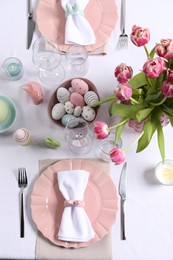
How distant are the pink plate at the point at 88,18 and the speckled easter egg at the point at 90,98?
0.58 feet

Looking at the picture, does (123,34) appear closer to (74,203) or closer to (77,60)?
(77,60)

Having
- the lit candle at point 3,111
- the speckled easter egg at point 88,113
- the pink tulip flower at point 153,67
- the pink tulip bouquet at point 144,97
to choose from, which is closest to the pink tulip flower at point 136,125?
the pink tulip bouquet at point 144,97

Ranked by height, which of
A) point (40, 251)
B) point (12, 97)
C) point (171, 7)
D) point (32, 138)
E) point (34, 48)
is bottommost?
point (40, 251)

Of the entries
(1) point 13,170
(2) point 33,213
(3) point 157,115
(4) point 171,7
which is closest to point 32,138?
(1) point 13,170

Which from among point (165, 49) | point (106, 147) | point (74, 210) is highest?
point (165, 49)

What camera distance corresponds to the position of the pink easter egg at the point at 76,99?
89cm

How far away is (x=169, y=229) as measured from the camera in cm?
88

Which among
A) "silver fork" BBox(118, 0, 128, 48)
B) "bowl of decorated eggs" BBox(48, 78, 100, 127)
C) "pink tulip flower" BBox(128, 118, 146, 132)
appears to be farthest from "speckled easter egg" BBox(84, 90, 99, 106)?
"silver fork" BBox(118, 0, 128, 48)

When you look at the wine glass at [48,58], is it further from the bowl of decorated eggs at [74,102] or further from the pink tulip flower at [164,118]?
the pink tulip flower at [164,118]

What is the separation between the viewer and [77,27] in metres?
1.00

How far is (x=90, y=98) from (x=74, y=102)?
4 cm

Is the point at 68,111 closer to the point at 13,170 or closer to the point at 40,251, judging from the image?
the point at 13,170

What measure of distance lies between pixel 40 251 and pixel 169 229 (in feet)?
1.11

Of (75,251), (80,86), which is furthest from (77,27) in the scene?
(75,251)
